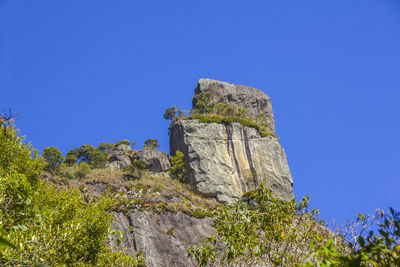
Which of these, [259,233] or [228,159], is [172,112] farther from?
[259,233]

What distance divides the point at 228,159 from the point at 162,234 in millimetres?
22427

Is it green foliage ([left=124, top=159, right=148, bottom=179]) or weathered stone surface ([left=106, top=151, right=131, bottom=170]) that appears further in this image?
weathered stone surface ([left=106, top=151, right=131, bottom=170])

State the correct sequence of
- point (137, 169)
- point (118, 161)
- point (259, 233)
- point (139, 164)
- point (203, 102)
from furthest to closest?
1. point (203, 102)
2. point (118, 161)
3. point (139, 164)
4. point (137, 169)
5. point (259, 233)

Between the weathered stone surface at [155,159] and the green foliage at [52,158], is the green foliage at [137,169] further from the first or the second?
the green foliage at [52,158]

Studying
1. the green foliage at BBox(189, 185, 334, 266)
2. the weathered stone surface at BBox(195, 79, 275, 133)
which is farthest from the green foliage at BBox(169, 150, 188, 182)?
the green foliage at BBox(189, 185, 334, 266)

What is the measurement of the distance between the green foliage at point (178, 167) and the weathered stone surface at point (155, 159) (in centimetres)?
90

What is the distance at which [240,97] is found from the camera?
66.6m

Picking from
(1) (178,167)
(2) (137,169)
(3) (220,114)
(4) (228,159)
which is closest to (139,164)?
(2) (137,169)

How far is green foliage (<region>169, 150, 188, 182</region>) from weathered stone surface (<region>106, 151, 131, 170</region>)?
261 inches

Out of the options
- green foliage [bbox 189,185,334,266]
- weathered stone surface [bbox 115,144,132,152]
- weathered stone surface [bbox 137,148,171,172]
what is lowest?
green foliage [bbox 189,185,334,266]

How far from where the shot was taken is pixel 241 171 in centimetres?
5103

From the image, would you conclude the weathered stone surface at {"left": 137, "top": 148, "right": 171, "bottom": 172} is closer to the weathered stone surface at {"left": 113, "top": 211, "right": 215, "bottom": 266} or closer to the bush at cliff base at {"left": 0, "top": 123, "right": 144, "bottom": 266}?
the weathered stone surface at {"left": 113, "top": 211, "right": 215, "bottom": 266}

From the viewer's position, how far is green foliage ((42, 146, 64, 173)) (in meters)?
42.4

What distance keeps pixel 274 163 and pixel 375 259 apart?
49.9 m
